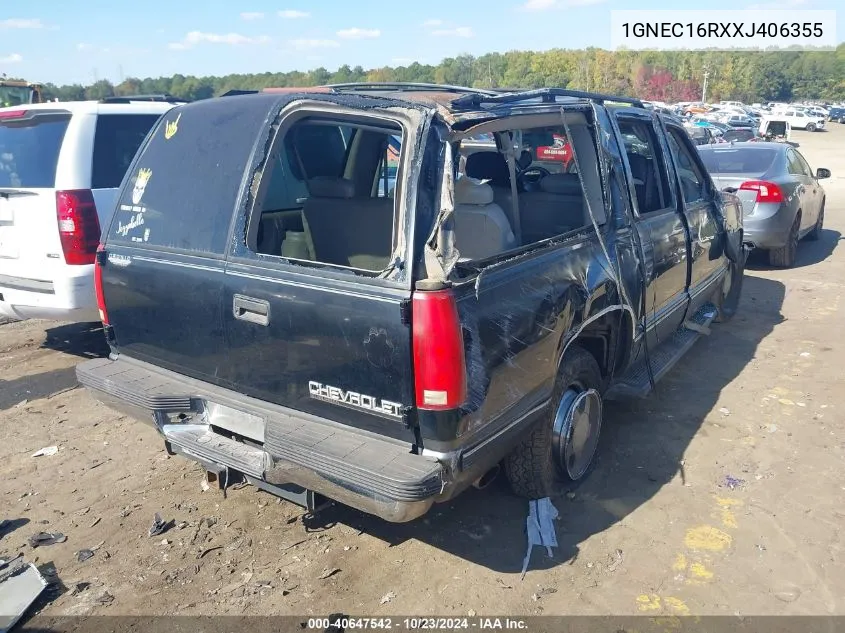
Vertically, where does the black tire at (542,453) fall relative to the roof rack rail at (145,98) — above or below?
below

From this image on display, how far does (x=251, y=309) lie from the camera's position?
2936 mm

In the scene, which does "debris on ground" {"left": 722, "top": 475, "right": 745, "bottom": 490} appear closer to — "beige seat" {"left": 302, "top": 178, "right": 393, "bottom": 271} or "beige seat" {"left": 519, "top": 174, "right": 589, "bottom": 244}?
"beige seat" {"left": 519, "top": 174, "right": 589, "bottom": 244}

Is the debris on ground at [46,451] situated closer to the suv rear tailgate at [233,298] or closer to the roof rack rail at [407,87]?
the suv rear tailgate at [233,298]

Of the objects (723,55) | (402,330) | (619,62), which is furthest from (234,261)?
(723,55)

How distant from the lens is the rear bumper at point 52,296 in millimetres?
5004

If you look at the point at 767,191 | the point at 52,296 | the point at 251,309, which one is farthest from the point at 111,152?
the point at 767,191

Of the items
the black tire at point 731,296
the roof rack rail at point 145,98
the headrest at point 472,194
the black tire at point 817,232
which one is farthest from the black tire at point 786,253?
the roof rack rail at point 145,98

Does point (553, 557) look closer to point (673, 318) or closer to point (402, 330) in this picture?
point (402, 330)

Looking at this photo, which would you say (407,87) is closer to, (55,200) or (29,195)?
(55,200)

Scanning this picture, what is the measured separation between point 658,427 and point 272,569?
106 inches

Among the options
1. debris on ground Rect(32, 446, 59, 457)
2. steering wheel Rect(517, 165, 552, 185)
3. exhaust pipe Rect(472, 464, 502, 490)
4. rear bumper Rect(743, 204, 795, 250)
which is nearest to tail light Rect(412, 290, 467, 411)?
exhaust pipe Rect(472, 464, 502, 490)

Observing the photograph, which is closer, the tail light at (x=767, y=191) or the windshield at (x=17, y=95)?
the tail light at (x=767, y=191)

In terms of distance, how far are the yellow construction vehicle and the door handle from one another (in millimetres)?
16344

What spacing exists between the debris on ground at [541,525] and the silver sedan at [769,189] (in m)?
6.25
